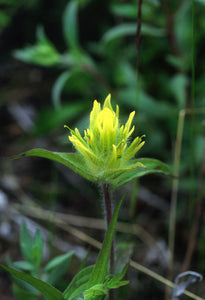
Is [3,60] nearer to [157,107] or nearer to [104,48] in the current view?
[104,48]

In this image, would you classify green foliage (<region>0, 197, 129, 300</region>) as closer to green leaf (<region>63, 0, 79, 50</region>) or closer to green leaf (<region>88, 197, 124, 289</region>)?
green leaf (<region>88, 197, 124, 289</region>)

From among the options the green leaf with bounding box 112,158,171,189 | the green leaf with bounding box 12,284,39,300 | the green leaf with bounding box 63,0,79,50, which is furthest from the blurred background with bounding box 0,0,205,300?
the green leaf with bounding box 112,158,171,189

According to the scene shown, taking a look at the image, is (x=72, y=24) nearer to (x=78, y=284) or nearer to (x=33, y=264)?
(x=33, y=264)

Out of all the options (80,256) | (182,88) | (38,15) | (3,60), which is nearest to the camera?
(80,256)

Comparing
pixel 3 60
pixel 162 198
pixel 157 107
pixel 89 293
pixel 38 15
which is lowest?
pixel 89 293

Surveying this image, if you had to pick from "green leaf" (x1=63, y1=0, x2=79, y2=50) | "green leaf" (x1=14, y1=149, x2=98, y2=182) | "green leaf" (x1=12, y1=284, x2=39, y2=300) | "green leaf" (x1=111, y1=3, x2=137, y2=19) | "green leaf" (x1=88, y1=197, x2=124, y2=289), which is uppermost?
"green leaf" (x1=111, y1=3, x2=137, y2=19)

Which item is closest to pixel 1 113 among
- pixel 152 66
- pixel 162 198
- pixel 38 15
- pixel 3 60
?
pixel 3 60

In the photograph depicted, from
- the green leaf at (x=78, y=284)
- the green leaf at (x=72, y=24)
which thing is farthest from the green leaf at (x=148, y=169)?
the green leaf at (x=72, y=24)

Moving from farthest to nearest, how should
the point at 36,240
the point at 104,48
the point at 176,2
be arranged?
the point at 104,48 → the point at 176,2 → the point at 36,240
